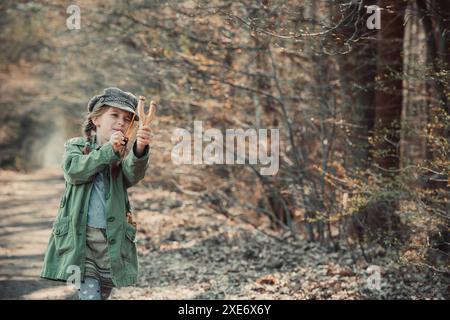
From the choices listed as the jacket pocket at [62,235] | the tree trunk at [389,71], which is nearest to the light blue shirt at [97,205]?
the jacket pocket at [62,235]

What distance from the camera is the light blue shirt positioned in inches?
171

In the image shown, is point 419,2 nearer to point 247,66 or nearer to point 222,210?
point 247,66

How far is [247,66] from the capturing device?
882 cm

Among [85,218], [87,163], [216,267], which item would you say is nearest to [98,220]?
[85,218]

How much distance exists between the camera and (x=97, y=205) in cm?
437

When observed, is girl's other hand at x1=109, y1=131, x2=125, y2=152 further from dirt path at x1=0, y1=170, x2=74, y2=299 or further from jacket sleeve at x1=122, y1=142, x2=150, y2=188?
dirt path at x1=0, y1=170, x2=74, y2=299

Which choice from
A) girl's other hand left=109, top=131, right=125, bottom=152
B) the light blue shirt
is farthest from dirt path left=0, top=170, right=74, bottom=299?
girl's other hand left=109, top=131, right=125, bottom=152

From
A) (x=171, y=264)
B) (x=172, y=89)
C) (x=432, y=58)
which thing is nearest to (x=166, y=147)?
(x=172, y=89)

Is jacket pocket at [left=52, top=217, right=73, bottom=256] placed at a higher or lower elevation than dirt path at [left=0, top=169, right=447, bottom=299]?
higher

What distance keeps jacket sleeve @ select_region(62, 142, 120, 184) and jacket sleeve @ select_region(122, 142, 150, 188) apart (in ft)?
0.29

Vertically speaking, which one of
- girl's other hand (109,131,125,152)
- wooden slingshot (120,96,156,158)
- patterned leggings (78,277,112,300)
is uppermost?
wooden slingshot (120,96,156,158)

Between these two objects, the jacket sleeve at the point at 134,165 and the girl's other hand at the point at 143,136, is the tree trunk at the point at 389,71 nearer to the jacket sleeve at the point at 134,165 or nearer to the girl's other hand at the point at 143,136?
the jacket sleeve at the point at 134,165

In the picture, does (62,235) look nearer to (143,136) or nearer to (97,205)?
(97,205)

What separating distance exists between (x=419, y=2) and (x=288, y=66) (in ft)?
8.50
